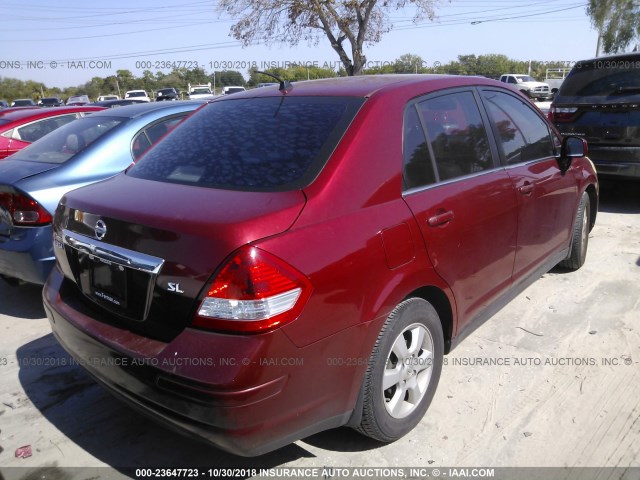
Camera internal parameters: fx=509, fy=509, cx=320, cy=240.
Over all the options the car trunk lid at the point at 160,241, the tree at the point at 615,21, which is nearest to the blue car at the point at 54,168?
the car trunk lid at the point at 160,241

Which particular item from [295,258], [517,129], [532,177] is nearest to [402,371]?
[295,258]

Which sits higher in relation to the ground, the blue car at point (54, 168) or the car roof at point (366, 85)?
the car roof at point (366, 85)

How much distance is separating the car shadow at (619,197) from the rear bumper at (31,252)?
21.1ft

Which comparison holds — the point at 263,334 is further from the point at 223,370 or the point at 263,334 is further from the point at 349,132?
the point at 349,132

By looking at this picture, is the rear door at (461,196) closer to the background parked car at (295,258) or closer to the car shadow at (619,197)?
the background parked car at (295,258)

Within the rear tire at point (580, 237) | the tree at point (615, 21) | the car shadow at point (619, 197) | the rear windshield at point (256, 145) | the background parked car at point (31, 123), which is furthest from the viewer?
the tree at point (615, 21)

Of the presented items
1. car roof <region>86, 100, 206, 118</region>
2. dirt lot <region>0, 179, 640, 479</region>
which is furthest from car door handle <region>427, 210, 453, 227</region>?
car roof <region>86, 100, 206, 118</region>

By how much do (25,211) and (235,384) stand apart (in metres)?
2.81

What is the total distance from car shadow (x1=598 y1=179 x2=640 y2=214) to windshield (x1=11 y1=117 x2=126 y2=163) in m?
6.06

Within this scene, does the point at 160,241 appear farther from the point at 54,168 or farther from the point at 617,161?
the point at 617,161

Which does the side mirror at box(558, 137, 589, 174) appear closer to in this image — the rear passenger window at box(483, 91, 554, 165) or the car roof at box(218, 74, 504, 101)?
the rear passenger window at box(483, 91, 554, 165)

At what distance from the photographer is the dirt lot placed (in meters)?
2.44

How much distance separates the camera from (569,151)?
3824 mm

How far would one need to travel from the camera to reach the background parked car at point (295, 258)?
6.01ft
